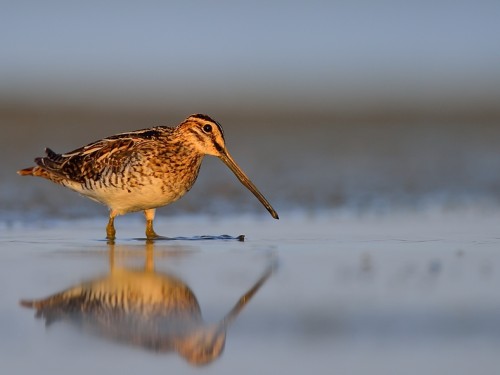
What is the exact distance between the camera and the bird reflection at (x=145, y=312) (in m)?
6.31

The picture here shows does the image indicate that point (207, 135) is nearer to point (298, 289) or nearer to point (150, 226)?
point (150, 226)

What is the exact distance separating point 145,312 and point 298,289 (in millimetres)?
1284

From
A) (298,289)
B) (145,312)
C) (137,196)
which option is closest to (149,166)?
(137,196)

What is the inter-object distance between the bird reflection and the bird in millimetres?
2544

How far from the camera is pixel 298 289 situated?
7.89m

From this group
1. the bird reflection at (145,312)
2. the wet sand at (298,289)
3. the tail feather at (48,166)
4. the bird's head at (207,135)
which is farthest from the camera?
the tail feather at (48,166)

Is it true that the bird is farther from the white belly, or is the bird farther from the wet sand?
the wet sand

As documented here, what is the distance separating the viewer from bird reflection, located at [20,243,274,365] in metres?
6.31

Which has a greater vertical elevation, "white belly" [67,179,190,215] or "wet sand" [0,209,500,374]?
"white belly" [67,179,190,215]

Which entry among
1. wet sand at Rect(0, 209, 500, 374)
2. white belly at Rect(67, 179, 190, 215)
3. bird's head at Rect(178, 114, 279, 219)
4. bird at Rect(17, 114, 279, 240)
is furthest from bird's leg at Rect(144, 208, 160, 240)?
bird's head at Rect(178, 114, 279, 219)

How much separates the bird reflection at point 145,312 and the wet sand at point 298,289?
0.24 ft

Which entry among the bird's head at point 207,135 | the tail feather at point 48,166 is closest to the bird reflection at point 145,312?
the bird's head at point 207,135

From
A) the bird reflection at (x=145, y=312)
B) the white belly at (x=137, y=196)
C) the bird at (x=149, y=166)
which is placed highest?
the bird at (x=149, y=166)

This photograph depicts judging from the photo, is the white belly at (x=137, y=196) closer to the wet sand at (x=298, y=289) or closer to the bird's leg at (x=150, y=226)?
the bird's leg at (x=150, y=226)
